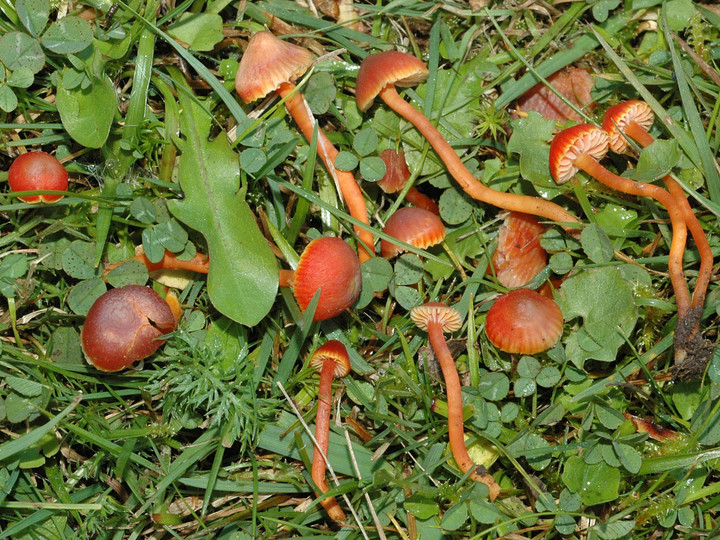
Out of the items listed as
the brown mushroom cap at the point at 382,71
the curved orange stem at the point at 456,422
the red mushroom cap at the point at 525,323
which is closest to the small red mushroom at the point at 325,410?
the curved orange stem at the point at 456,422

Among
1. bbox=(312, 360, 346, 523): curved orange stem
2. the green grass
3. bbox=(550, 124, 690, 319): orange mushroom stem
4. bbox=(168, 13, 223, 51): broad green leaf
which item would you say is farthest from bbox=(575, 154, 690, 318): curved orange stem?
bbox=(168, 13, 223, 51): broad green leaf

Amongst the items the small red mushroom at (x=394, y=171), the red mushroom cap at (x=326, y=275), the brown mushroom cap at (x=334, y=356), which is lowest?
the brown mushroom cap at (x=334, y=356)

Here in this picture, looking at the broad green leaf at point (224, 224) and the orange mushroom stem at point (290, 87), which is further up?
the orange mushroom stem at point (290, 87)

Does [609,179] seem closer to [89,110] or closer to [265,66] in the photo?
Result: [265,66]

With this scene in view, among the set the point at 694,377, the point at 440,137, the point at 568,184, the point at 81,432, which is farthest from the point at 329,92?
the point at 694,377

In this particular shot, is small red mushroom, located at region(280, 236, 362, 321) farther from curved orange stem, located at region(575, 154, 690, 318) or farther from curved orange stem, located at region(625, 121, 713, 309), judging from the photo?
curved orange stem, located at region(625, 121, 713, 309)

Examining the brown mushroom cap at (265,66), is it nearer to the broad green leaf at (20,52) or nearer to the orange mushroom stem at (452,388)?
the broad green leaf at (20,52)
